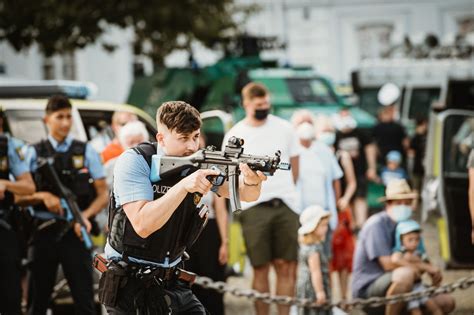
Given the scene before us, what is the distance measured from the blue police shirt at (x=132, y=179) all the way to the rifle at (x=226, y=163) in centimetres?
9

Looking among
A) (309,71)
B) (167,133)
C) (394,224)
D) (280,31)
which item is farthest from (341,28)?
(167,133)

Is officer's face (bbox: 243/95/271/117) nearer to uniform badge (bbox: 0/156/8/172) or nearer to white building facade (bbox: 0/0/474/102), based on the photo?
uniform badge (bbox: 0/156/8/172)

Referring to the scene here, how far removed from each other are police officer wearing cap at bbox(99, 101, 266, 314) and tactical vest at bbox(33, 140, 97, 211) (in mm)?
2628

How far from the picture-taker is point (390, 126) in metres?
18.5

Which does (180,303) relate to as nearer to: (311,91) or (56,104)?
(56,104)

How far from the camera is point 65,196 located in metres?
8.66

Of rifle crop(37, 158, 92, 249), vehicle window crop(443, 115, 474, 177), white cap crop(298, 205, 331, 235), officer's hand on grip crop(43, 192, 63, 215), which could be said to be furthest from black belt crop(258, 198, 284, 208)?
vehicle window crop(443, 115, 474, 177)

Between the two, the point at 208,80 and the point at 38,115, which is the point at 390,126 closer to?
the point at 208,80

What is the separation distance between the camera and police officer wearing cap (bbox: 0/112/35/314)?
795 cm

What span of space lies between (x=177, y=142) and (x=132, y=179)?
0.28 metres

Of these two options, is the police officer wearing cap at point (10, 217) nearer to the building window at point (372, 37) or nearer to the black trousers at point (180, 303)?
the black trousers at point (180, 303)

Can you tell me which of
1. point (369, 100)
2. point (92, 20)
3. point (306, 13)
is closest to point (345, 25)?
point (306, 13)

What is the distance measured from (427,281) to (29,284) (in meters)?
4.88

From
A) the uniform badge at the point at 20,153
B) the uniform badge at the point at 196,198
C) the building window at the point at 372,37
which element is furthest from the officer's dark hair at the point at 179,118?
the building window at the point at 372,37
